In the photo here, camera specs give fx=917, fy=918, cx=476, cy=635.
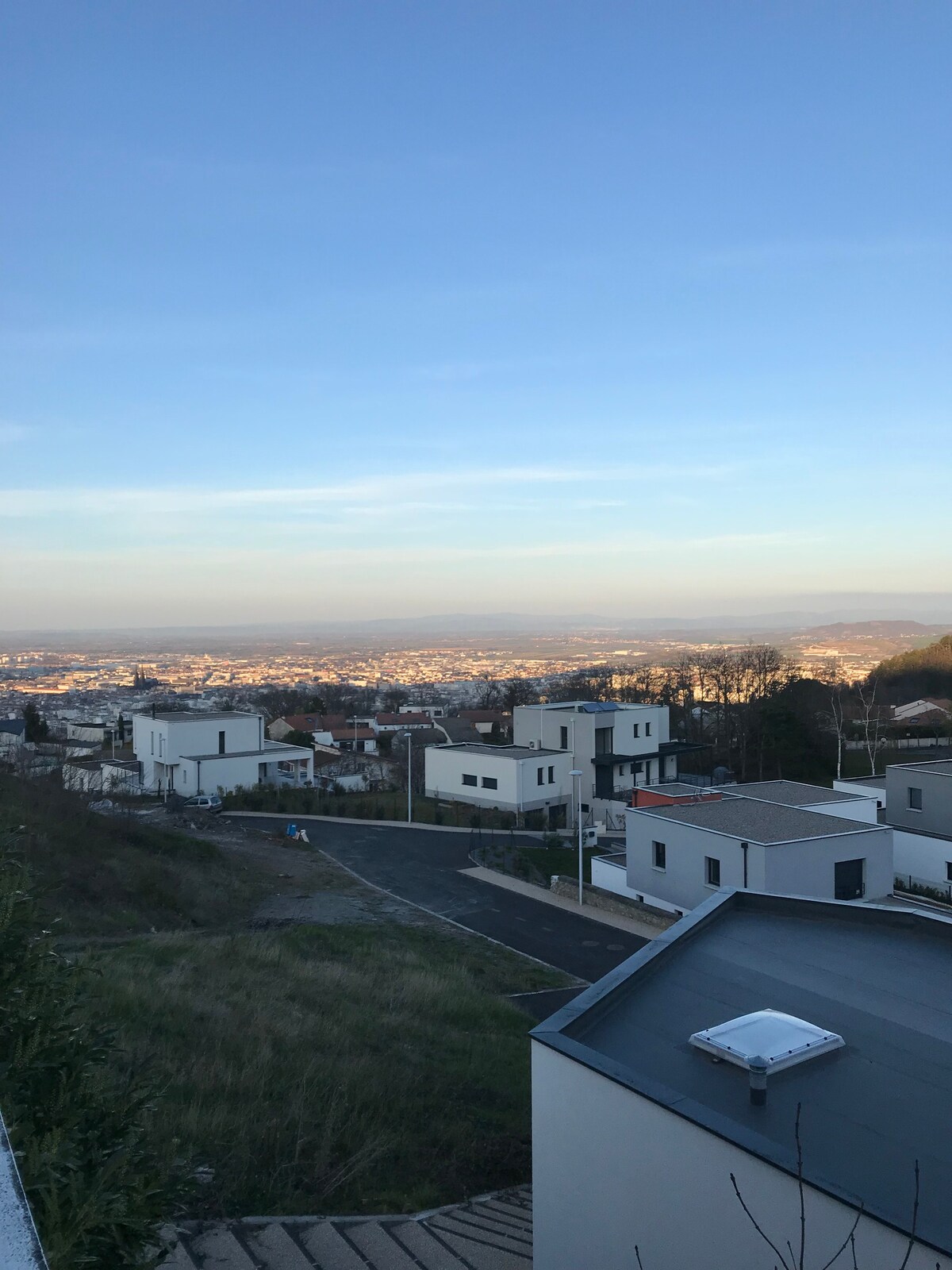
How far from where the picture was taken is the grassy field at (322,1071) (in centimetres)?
730

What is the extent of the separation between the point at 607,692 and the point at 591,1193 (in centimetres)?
6928

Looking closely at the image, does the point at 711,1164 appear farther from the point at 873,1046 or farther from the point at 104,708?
the point at 104,708

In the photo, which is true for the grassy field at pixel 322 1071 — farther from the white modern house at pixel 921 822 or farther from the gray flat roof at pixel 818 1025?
the white modern house at pixel 921 822

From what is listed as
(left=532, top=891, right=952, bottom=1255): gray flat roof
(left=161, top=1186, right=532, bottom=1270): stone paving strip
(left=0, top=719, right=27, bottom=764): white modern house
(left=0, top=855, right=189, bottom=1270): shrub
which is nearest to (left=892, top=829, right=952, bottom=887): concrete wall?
(left=532, top=891, right=952, bottom=1255): gray flat roof

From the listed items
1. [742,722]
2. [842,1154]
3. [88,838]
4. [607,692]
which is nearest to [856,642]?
[607,692]

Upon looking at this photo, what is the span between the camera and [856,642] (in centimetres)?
18462

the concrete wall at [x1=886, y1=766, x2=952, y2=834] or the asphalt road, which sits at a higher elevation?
the concrete wall at [x1=886, y1=766, x2=952, y2=834]

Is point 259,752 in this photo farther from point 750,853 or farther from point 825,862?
point 825,862

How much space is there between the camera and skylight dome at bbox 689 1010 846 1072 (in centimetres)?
589

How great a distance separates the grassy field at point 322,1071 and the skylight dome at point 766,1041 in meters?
3.00

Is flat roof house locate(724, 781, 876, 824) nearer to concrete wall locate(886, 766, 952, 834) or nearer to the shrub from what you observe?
concrete wall locate(886, 766, 952, 834)

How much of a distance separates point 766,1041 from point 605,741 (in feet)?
119

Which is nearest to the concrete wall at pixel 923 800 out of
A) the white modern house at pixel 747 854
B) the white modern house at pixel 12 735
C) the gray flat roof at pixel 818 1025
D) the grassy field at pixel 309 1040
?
the white modern house at pixel 747 854

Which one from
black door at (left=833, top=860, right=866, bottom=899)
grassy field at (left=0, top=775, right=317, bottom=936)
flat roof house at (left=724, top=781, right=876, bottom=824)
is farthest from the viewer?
flat roof house at (left=724, top=781, right=876, bottom=824)
